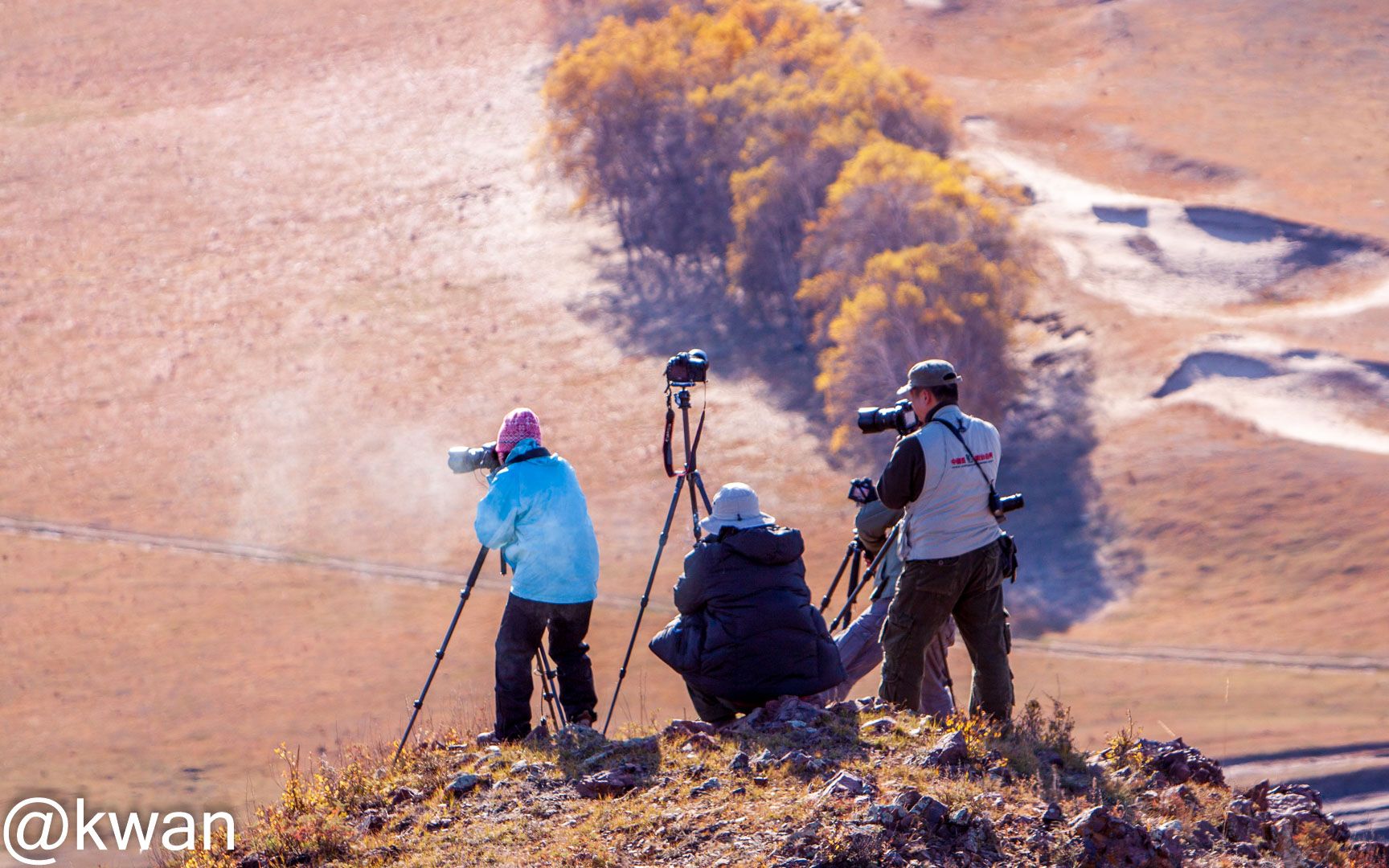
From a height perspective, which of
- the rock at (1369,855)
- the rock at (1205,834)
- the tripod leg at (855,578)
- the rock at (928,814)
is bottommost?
the rock at (1369,855)

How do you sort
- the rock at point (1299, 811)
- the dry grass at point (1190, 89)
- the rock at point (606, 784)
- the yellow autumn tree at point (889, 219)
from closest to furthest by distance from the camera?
1. the rock at point (606, 784)
2. the rock at point (1299, 811)
3. the yellow autumn tree at point (889, 219)
4. the dry grass at point (1190, 89)

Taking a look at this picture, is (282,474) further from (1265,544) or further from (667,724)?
(667,724)

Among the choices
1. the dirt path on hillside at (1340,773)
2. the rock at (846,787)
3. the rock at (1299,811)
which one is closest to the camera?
the rock at (846,787)

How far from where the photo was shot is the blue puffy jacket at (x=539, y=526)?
300 inches

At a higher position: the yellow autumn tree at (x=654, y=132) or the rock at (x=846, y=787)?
the yellow autumn tree at (x=654, y=132)

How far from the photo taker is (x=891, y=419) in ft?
24.4

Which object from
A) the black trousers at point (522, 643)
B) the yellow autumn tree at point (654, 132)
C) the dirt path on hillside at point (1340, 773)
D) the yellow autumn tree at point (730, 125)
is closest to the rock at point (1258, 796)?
the black trousers at point (522, 643)

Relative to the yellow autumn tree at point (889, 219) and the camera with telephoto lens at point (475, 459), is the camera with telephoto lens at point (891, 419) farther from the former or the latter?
the yellow autumn tree at point (889, 219)

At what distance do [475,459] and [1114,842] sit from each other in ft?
12.8

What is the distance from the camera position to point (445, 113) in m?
54.7

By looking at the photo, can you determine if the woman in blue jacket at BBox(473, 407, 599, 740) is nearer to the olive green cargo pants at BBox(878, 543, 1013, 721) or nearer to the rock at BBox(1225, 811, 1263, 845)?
the olive green cargo pants at BBox(878, 543, 1013, 721)

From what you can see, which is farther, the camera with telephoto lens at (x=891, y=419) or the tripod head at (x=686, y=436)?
the tripod head at (x=686, y=436)

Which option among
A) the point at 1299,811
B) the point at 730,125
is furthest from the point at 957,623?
the point at 730,125

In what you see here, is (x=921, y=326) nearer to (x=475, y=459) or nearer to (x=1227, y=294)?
(x=1227, y=294)
